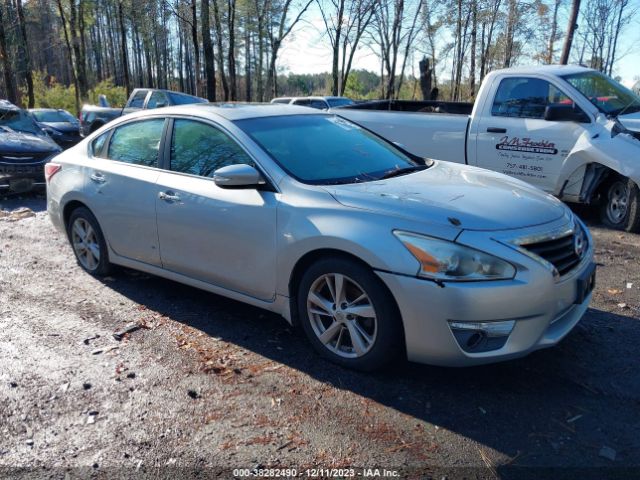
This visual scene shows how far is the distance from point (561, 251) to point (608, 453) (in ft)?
3.80

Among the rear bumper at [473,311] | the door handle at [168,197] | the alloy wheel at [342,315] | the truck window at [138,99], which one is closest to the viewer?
the rear bumper at [473,311]

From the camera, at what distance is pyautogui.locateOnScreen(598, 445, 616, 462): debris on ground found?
2.76 m

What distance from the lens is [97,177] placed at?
5176mm

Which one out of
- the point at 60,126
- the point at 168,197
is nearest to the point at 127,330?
the point at 168,197

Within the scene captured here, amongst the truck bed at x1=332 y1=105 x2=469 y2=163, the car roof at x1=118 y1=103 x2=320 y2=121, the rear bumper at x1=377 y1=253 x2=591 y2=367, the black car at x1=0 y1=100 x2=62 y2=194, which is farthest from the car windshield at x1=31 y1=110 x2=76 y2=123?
the rear bumper at x1=377 y1=253 x2=591 y2=367

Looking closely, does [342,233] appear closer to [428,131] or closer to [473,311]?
[473,311]

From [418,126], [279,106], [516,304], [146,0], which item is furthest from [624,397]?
[146,0]

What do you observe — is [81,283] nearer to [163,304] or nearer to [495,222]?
[163,304]

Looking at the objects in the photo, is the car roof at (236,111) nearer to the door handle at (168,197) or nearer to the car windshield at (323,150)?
the car windshield at (323,150)

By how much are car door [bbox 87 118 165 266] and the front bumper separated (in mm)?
2272

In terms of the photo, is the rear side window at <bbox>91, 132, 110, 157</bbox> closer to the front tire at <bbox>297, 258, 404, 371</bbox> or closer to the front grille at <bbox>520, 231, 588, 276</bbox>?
the front tire at <bbox>297, 258, 404, 371</bbox>

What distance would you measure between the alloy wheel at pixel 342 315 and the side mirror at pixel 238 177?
2.66ft

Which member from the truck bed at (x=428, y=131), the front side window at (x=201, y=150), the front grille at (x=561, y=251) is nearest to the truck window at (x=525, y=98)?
the truck bed at (x=428, y=131)

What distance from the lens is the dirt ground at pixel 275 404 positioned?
278 centimetres
